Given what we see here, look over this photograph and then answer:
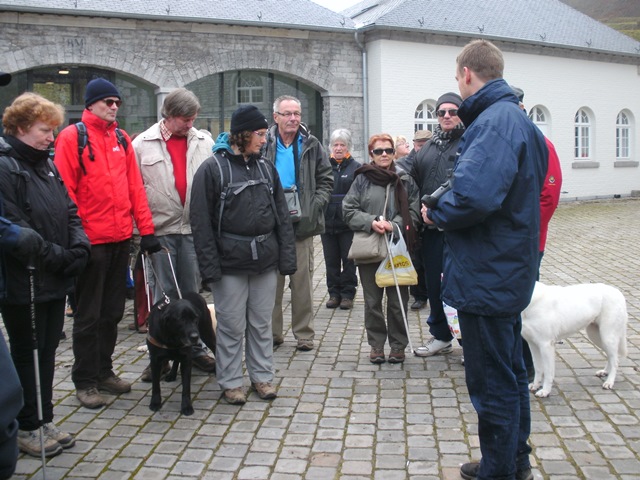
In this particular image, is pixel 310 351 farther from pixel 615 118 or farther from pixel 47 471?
pixel 615 118

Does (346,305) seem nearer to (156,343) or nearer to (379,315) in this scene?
(379,315)

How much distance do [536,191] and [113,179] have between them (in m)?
2.93

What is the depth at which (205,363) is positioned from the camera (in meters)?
5.84

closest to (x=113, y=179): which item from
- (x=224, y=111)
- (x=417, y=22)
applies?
(x=224, y=111)

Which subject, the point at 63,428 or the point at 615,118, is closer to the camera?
the point at 63,428

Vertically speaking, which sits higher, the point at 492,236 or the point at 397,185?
the point at 397,185

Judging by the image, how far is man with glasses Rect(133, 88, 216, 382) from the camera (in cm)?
553

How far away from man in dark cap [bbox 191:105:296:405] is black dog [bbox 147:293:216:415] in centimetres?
28

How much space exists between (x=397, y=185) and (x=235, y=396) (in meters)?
2.25

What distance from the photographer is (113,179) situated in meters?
4.94

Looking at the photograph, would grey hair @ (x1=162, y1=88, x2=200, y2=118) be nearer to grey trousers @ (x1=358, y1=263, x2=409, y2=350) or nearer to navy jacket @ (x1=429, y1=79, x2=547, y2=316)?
grey trousers @ (x1=358, y1=263, x2=409, y2=350)

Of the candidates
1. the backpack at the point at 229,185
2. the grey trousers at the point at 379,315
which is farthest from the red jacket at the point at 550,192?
the backpack at the point at 229,185

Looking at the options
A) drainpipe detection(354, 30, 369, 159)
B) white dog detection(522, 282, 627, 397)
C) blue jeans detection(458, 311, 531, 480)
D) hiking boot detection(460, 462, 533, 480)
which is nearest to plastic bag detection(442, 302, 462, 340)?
white dog detection(522, 282, 627, 397)

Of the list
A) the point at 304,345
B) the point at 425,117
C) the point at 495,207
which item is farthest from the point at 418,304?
the point at 425,117
